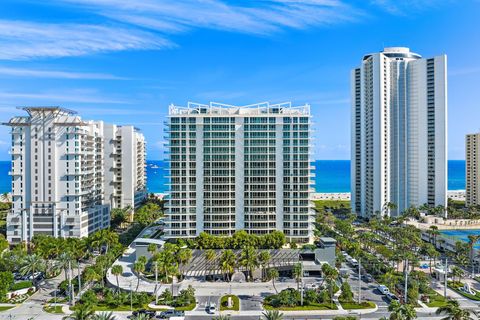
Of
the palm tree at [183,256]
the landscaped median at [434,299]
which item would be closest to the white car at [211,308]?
the palm tree at [183,256]

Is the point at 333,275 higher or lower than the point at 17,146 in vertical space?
lower

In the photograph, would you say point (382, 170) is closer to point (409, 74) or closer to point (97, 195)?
point (409, 74)

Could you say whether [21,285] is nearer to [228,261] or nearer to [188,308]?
[188,308]

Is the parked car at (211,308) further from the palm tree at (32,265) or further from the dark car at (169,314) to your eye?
the palm tree at (32,265)

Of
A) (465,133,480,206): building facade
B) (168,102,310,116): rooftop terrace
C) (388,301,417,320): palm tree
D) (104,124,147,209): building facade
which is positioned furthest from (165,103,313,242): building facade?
(465,133,480,206): building facade

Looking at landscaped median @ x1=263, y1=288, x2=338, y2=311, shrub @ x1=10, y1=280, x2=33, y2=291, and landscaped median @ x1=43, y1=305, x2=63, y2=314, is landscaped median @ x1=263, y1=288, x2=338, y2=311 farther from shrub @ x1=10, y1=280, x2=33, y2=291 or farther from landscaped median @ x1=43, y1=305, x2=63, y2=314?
shrub @ x1=10, y1=280, x2=33, y2=291

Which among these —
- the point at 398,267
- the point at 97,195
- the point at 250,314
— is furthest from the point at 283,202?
the point at 97,195
